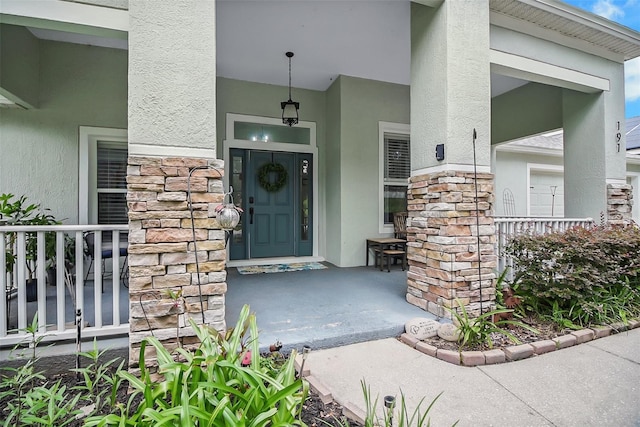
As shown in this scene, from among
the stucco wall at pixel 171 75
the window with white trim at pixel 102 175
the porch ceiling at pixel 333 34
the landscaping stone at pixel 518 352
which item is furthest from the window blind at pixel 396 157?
the window with white trim at pixel 102 175

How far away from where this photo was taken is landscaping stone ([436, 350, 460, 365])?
7.80ft

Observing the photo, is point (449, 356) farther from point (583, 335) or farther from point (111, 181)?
point (111, 181)

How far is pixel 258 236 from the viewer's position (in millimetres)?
5457

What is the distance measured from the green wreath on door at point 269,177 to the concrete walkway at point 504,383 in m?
3.45

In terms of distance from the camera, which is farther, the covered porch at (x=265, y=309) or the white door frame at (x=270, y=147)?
the white door frame at (x=270, y=147)

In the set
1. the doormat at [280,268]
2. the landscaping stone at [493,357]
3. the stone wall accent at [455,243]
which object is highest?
the stone wall accent at [455,243]

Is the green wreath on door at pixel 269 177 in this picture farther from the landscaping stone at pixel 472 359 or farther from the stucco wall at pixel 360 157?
the landscaping stone at pixel 472 359

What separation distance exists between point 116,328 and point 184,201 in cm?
120

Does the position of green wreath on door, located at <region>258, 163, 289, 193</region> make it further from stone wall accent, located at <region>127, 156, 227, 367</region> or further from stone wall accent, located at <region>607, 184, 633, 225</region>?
stone wall accent, located at <region>607, 184, 633, 225</region>

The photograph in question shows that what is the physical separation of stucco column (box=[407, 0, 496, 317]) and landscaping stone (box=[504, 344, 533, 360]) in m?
0.53

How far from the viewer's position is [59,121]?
13.4 ft

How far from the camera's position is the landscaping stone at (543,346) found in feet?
8.35

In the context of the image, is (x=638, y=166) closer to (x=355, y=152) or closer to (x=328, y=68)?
(x=355, y=152)

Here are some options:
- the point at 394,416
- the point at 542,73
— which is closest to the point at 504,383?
the point at 394,416
